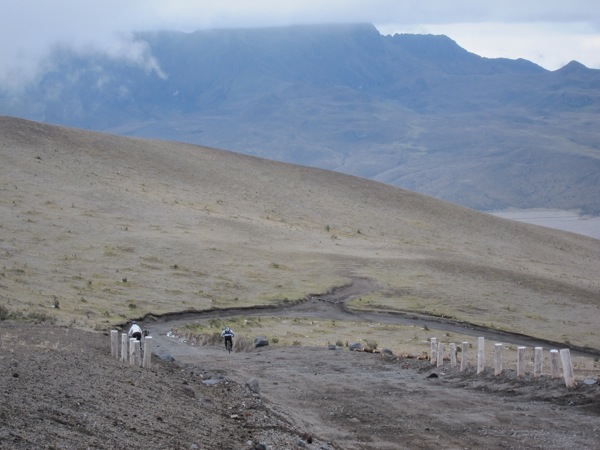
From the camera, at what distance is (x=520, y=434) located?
20422 mm

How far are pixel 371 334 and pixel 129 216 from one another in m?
29.3

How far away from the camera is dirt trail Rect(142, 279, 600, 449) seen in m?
20.2

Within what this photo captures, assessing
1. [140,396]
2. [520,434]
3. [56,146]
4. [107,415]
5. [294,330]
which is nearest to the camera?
[107,415]

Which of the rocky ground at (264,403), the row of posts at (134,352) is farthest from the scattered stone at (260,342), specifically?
the row of posts at (134,352)

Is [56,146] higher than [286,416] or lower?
higher

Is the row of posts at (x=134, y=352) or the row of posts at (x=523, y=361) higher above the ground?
the row of posts at (x=134, y=352)

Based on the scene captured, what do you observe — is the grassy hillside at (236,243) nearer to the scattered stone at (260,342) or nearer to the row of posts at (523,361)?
the scattered stone at (260,342)

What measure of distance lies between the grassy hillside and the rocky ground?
40.6 feet

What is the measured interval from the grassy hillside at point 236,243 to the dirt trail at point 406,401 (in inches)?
430

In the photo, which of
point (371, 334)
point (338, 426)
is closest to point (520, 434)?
point (338, 426)

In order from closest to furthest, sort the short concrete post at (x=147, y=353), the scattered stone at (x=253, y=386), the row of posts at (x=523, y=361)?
the scattered stone at (x=253, y=386) → the short concrete post at (x=147, y=353) → the row of posts at (x=523, y=361)

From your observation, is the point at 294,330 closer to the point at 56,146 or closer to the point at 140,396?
the point at 140,396

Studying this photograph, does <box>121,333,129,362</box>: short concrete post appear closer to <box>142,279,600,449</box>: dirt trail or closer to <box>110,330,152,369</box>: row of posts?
<box>110,330,152,369</box>: row of posts

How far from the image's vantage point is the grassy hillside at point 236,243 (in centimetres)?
4809
